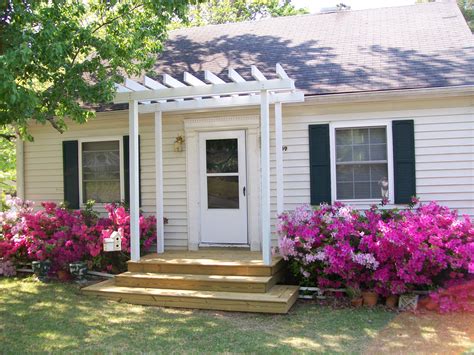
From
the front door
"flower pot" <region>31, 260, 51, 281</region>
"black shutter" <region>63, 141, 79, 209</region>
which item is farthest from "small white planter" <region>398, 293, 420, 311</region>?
"black shutter" <region>63, 141, 79, 209</region>

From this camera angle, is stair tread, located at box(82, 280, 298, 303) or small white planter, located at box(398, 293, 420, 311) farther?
small white planter, located at box(398, 293, 420, 311)

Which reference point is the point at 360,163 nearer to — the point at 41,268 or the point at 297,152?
the point at 297,152

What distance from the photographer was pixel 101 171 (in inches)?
345

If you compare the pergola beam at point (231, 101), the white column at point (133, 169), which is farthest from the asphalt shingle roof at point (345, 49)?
the white column at point (133, 169)

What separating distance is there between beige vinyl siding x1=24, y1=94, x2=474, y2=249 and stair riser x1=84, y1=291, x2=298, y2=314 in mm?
1974

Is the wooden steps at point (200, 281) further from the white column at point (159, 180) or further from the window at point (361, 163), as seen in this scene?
the window at point (361, 163)

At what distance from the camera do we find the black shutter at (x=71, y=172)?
28.8ft

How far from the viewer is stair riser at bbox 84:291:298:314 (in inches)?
223

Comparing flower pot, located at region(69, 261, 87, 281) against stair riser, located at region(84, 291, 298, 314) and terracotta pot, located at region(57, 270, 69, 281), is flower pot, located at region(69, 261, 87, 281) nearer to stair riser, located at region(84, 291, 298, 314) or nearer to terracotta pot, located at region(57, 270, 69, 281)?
terracotta pot, located at region(57, 270, 69, 281)

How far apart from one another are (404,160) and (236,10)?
59.7ft

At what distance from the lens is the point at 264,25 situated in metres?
11.0

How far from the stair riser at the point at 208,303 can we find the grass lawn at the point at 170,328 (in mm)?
81

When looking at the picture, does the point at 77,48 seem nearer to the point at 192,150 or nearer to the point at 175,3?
the point at 175,3

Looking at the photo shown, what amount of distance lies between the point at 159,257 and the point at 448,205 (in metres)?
4.41
